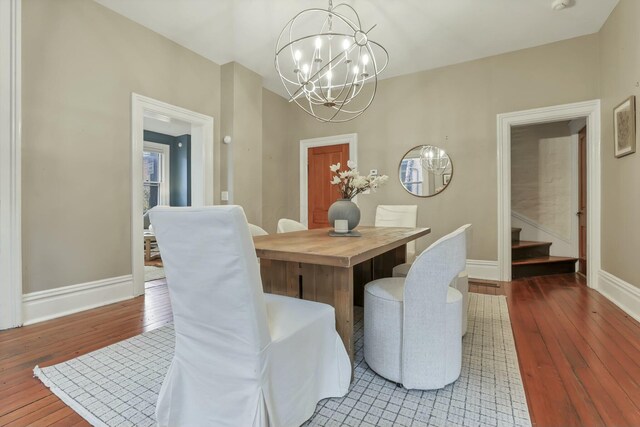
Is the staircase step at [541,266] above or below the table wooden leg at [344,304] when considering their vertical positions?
below

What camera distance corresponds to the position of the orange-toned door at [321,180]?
4.89m

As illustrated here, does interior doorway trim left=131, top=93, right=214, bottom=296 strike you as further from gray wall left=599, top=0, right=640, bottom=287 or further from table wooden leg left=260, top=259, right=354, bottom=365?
gray wall left=599, top=0, right=640, bottom=287

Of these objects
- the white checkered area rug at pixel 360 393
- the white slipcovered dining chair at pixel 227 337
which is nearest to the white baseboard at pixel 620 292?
the white checkered area rug at pixel 360 393

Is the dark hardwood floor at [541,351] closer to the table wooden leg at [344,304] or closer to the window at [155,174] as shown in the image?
the table wooden leg at [344,304]

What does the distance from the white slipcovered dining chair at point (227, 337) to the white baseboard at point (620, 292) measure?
284cm

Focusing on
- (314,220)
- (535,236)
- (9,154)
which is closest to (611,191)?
(535,236)

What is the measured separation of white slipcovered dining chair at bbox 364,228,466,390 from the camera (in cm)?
140

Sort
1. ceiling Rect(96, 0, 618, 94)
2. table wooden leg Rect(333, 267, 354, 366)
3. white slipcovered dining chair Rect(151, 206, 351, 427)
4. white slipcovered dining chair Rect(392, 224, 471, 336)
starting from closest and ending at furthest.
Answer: white slipcovered dining chair Rect(151, 206, 351, 427) < table wooden leg Rect(333, 267, 354, 366) < white slipcovered dining chair Rect(392, 224, 471, 336) < ceiling Rect(96, 0, 618, 94)

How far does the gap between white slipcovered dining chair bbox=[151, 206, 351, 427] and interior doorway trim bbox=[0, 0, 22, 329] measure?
197cm

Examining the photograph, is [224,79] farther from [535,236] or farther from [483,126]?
[535,236]

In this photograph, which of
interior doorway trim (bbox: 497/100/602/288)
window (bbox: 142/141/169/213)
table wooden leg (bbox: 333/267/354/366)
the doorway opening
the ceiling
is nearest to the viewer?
table wooden leg (bbox: 333/267/354/366)

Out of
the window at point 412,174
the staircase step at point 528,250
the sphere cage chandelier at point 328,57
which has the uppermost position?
the sphere cage chandelier at point 328,57

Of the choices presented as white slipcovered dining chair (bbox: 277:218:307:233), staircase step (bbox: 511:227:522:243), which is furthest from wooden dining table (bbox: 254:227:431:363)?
staircase step (bbox: 511:227:522:243)

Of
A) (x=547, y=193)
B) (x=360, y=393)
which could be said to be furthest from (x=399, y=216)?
(x=547, y=193)
